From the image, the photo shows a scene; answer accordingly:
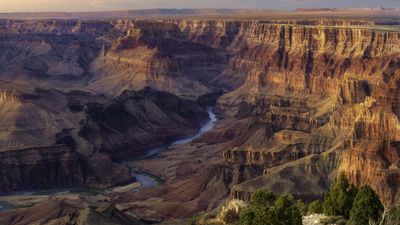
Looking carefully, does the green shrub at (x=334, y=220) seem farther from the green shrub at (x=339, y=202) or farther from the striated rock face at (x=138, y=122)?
the striated rock face at (x=138, y=122)

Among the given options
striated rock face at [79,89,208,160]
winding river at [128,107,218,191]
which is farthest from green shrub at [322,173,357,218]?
striated rock face at [79,89,208,160]

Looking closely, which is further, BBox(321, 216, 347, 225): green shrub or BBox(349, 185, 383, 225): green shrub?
BBox(321, 216, 347, 225): green shrub

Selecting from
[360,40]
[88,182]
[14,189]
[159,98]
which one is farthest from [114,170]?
[360,40]

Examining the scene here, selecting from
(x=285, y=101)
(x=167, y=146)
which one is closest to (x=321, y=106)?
(x=285, y=101)

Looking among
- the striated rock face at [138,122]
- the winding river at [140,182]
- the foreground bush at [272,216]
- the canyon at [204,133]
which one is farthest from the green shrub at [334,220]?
the striated rock face at [138,122]

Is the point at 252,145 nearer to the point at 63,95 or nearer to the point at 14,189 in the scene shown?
the point at 14,189

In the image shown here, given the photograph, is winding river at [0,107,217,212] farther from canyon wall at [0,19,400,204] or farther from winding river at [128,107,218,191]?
canyon wall at [0,19,400,204]
